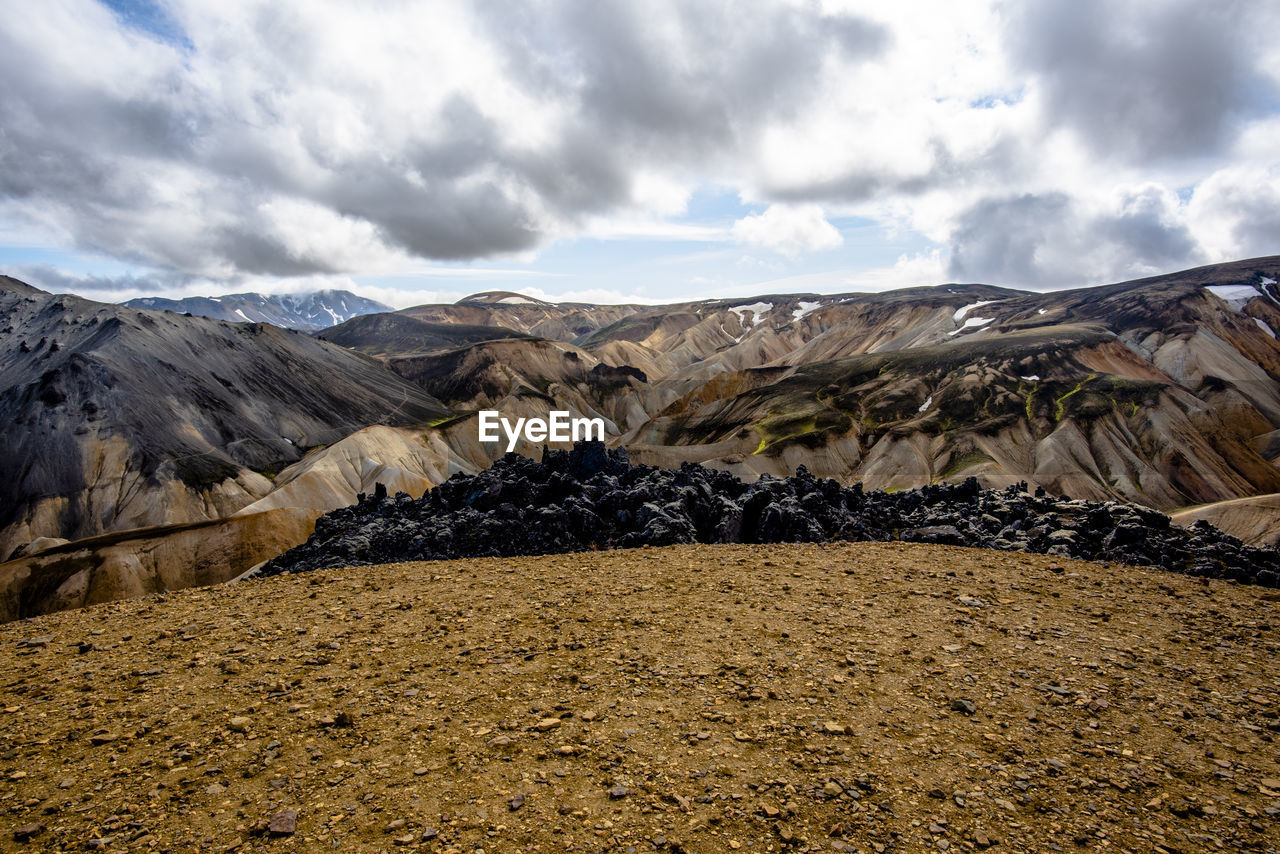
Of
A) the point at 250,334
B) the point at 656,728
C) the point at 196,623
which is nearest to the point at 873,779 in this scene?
the point at 656,728

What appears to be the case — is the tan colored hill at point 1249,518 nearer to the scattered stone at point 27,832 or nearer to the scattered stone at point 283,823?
the scattered stone at point 283,823

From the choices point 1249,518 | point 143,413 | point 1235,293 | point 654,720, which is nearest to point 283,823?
point 654,720

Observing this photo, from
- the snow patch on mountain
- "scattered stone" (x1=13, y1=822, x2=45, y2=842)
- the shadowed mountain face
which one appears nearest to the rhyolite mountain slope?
the snow patch on mountain

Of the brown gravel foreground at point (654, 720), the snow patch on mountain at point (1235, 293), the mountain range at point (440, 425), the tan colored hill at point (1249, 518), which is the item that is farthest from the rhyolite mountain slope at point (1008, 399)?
the brown gravel foreground at point (654, 720)

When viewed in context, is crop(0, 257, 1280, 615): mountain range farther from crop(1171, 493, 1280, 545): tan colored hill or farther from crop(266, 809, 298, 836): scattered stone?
crop(266, 809, 298, 836): scattered stone

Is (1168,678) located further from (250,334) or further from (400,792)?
(250,334)

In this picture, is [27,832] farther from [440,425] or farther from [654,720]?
[440,425]
